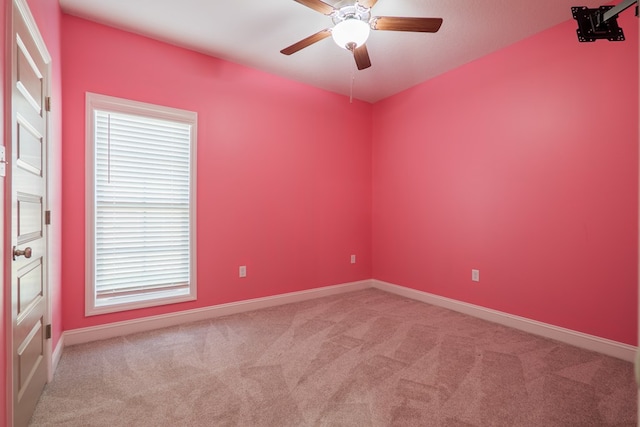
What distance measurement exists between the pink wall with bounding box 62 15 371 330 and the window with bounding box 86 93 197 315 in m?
0.09

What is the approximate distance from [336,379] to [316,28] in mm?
2900

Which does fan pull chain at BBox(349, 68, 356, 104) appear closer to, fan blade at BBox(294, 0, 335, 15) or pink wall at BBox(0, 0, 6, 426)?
fan blade at BBox(294, 0, 335, 15)

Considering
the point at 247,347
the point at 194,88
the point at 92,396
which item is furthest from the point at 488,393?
the point at 194,88

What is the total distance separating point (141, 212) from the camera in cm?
298

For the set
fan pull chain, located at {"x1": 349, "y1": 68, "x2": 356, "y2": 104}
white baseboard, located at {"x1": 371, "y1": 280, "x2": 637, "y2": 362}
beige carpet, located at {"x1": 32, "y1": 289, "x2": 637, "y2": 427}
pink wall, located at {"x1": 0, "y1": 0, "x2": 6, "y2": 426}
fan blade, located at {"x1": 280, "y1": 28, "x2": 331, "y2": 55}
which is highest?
→ fan pull chain, located at {"x1": 349, "y1": 68, "x2": 356, "y2": 104}

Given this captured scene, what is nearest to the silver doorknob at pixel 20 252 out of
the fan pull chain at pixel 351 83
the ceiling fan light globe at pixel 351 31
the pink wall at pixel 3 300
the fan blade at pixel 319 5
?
the pink wall at pixel 3 300

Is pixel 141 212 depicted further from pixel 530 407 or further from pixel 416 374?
pixel 530 407

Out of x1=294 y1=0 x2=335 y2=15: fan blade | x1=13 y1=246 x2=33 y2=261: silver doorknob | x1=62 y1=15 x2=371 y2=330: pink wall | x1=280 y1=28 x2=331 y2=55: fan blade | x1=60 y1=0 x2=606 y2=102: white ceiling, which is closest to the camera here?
x1=13 y1=246 x2=33 y2=261: silver doorknob

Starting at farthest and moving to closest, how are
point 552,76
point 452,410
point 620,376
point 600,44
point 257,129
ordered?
point 257,129
point 552,76
point 600,44
point 620,376
point 452,410

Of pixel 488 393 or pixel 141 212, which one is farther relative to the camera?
pixel 141 212

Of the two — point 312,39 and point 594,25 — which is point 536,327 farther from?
point 312,39

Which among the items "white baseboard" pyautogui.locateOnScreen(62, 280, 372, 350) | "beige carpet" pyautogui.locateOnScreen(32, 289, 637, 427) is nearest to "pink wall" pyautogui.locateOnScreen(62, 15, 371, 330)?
"white baseboard" pyautogui.locateOnScreen(62, 280, 372, 350)

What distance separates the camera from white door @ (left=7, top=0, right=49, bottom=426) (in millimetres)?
1455

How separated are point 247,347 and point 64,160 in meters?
2.18
